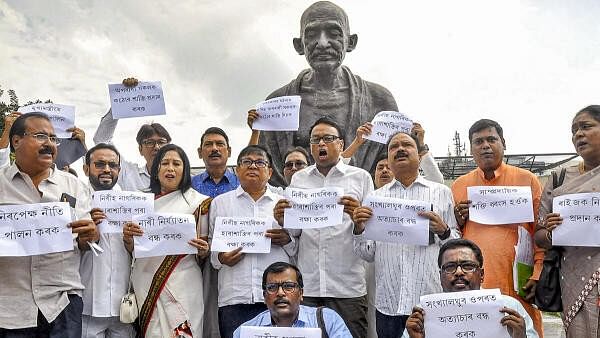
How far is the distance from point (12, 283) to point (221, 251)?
145cm

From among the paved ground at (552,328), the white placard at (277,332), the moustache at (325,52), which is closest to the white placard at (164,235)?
the white placard at (277,332)

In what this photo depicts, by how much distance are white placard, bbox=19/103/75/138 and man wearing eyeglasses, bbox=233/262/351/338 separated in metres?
2.91

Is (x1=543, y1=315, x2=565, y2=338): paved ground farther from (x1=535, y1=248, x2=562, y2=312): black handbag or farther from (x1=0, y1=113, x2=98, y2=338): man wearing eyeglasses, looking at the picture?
(x1=0, y1=113, x2=98, y2=338): man wearing eyeglasses

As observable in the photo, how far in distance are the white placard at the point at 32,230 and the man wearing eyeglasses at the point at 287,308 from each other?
54.4 inches

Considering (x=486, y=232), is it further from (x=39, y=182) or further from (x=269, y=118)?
(x=39, y=182)

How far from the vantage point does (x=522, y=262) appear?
4.69 metres

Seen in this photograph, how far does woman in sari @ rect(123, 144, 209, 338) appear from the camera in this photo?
15.0 ft

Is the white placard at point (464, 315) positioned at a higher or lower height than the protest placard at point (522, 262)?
lower

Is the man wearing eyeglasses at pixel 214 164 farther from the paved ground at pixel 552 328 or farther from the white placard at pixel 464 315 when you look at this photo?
the paved ground at pixel 552 328

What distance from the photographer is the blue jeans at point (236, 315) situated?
470cm

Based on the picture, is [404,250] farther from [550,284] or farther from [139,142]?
[139,142]

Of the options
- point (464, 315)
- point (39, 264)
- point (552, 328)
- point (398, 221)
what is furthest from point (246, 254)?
point (552, 328)

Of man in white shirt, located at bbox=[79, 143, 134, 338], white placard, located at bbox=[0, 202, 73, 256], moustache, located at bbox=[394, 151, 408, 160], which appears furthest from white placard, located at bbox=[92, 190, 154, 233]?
moustache, located at bbox=[394, 151, 408, 160]

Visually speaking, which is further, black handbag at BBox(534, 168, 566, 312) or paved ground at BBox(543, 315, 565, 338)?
paved ground at BBox(543, 315, 565, 338)
